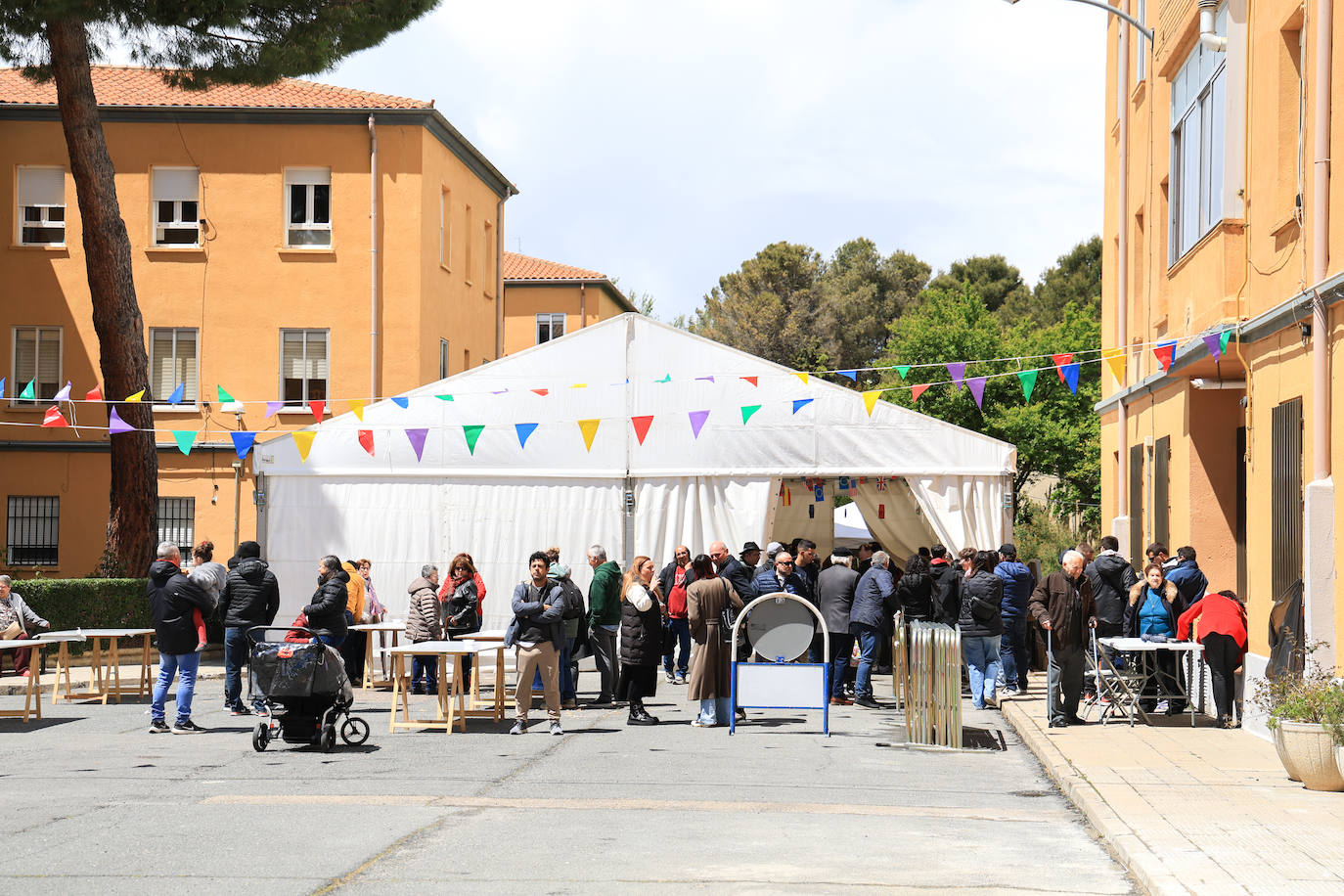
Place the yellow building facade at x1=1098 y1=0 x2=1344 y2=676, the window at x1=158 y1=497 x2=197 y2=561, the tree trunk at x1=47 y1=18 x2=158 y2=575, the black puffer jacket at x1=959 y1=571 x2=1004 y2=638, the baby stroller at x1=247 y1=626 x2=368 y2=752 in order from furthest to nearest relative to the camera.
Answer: the window at x1=158 y1=497 x2=197 y2=561
the tree trunk at x1=47 y1=18 x2=158 y2=575
the black puffer jacket at x1=959 y1=571 x2=1004 y2=638
the baby stroller at x1=247 y1=626 x2=368 y2=752
the yellow building facade at x1=1098 y1=0 x2=1344 y2=676

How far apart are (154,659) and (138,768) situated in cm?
1181

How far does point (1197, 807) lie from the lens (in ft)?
30.4

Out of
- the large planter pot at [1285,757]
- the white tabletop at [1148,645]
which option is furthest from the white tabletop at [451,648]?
the large planter pot at [1285,757]

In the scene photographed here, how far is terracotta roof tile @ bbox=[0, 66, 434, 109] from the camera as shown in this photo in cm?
3031

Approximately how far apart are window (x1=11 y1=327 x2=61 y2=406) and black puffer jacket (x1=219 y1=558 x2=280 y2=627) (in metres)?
17.4

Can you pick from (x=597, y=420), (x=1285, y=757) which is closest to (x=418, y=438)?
(x=597, y=420)

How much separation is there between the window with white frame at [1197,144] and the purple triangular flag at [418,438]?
382 inches

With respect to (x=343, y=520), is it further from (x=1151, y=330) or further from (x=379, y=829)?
(x=379, y=829)

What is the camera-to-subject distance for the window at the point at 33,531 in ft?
98.0

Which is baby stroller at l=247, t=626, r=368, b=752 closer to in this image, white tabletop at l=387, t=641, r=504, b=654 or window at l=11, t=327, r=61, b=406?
white tabletop at l=387, t=641, r=504, b=654

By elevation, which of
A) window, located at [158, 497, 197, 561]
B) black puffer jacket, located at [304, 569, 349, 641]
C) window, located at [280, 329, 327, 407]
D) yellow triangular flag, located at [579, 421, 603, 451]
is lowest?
black puffer jacket, located at [304, 569, 349, 641]

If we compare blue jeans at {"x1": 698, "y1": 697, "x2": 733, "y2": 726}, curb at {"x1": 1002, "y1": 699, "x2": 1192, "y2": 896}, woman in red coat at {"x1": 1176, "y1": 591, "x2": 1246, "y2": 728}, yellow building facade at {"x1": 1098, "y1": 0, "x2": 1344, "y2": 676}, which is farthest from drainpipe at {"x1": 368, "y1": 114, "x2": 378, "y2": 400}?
woman in red coat at {"x1": 1176, "y1": 591, "x2": 1246, "y2": 728}

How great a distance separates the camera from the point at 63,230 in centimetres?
3031

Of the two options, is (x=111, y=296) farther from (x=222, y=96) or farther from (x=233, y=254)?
(x=222, y=96)
